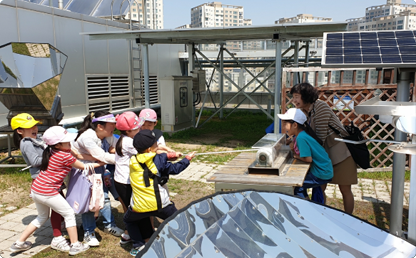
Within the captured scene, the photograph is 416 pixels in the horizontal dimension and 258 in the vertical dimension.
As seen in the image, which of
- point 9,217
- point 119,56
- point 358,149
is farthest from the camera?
point 119,56

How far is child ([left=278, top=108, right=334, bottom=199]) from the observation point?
3.74m

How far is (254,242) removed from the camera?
7.27ft

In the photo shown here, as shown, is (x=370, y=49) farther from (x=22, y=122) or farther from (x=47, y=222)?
(x=47, y=222)

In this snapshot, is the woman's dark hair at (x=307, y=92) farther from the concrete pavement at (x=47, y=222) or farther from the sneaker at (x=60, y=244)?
the sneaker at (x=60, y=244)

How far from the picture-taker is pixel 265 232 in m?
2.32

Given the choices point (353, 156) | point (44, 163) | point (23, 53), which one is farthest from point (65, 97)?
point (353, 156)

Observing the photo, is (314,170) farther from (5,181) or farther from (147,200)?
(5,181)

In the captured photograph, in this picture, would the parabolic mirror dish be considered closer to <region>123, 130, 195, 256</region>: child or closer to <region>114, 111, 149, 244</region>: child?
<region>114, 111, 149, 244</region>: child

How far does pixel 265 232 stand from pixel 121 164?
78.8 inches

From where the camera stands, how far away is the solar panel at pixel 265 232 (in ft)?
6.66

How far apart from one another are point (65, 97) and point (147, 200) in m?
7.41

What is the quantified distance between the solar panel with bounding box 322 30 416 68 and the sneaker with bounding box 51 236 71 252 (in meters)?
3.17

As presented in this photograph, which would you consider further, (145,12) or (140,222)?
(145,12)

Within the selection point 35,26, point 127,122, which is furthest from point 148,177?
point 35,26
